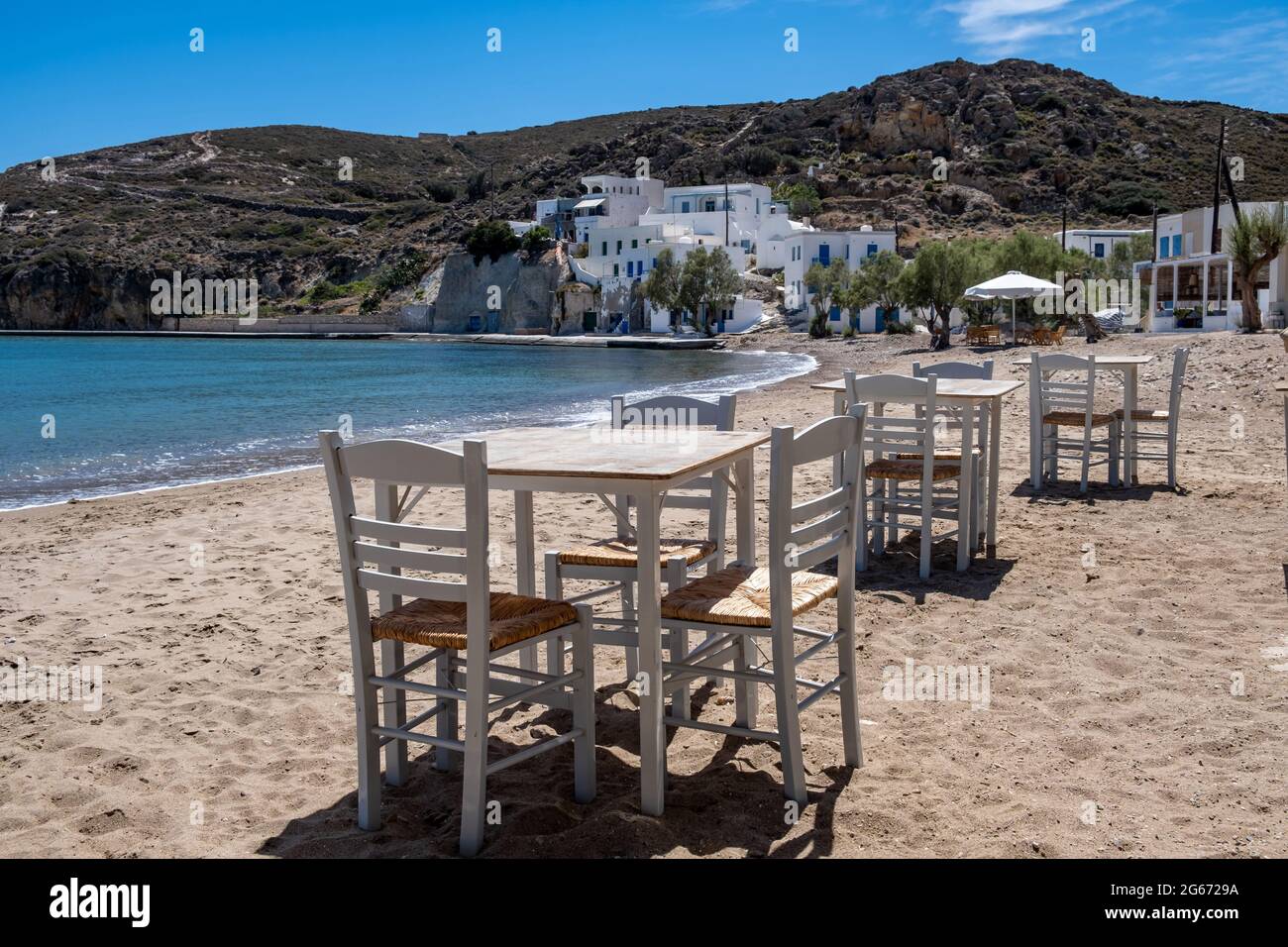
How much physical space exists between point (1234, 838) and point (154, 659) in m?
4.24

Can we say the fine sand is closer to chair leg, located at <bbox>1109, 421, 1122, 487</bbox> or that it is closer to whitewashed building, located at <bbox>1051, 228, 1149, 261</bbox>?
chair leg, located at <bbox>1109, 421, 1122, 487</bbox>

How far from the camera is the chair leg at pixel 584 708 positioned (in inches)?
124

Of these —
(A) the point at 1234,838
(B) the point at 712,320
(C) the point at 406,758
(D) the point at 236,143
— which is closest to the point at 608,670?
(C) the point at 406,758

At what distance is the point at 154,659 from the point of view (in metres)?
4.63

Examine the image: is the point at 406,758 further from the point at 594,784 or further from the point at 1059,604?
the point at 1059,604

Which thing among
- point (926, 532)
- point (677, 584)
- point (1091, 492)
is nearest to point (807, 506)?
point (677, 584)

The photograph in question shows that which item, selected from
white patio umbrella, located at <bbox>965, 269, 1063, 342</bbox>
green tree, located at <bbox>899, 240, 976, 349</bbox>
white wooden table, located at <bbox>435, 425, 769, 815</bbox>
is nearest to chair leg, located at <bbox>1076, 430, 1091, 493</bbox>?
white wooden table, located at <bbox>435, 425, 769, 815</bbox>

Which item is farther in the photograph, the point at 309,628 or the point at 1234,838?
the point at 309,628

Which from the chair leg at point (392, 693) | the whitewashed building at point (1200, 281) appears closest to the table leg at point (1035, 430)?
the chair leg at point (392, 693)

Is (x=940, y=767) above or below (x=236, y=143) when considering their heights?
below

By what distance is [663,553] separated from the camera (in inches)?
154

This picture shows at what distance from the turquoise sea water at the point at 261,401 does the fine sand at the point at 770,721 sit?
7.36 meters

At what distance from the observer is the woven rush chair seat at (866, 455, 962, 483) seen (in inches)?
243

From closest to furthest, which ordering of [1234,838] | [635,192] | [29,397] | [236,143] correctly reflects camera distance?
[1234,838] < [29,397] < [635,192] < [236,143]
